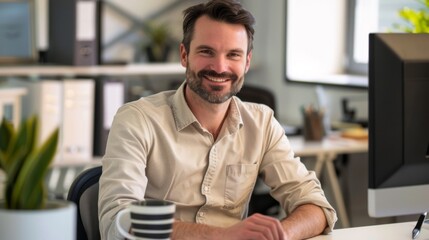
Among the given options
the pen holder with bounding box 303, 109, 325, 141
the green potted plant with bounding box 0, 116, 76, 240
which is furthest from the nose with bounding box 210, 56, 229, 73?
the pen holder with bounding box 303, 109, 325, 141

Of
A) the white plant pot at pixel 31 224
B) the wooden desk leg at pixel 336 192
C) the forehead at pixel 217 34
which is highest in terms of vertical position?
the forehead at pixel 217 34

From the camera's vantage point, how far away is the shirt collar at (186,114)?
7.04 ft

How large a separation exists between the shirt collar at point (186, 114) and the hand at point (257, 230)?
15.3 inches

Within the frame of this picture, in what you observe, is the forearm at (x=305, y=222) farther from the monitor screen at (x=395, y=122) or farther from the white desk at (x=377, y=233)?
the monitor screen at (x=395, y=122)

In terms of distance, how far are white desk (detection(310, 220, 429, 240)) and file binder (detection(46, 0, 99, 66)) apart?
231cm

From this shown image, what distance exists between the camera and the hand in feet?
5.99

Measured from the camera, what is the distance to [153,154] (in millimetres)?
2098

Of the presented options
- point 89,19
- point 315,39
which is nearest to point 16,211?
point 89,19

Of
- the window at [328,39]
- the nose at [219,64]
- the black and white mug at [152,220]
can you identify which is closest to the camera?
the black and white mug at [152,220]

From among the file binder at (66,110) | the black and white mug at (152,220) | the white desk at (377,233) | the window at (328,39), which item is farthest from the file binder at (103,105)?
the black and white mug at (152,220)

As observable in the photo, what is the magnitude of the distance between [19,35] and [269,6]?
5.34 ft

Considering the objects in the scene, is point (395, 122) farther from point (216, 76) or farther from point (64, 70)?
point (64, 70)

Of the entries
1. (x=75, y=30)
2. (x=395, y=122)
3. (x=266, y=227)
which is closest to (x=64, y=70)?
(x=75, y=30)

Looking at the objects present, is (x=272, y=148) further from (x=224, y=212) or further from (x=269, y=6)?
(x=269, y=6)
